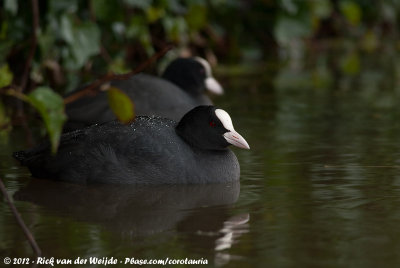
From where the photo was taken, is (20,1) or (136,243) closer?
(136,243)

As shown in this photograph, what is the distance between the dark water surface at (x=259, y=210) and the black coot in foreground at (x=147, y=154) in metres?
0.10

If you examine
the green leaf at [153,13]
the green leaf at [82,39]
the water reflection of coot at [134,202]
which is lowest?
the water reflection of coot at [134,202]

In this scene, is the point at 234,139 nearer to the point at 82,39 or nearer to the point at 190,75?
the point at 190,75

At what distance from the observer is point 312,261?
4.28 meters

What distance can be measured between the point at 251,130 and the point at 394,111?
188 cm

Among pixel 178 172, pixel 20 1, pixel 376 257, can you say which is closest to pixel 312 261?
pixel 376 257

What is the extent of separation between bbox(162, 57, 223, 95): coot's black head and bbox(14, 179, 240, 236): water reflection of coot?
3.40 metres

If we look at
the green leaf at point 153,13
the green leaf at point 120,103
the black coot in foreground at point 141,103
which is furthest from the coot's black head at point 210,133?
the green leaf at point 153,13

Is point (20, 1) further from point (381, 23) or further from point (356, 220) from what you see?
point (381, 23)

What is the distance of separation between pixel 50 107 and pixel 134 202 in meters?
2.14

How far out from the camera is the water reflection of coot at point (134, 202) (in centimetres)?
518
